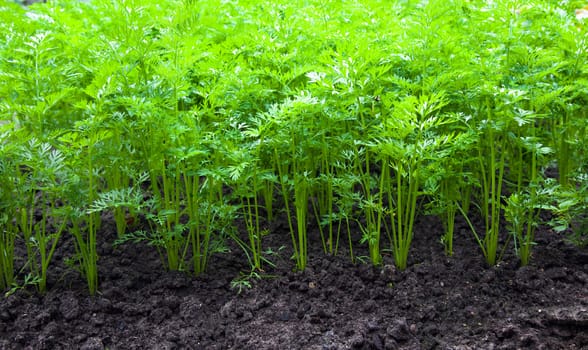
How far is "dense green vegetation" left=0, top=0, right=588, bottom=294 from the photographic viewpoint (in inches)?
102

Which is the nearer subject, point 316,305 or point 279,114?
point 279,114

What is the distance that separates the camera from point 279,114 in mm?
2488

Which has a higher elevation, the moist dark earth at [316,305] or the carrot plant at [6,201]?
the carrot plant at [6,201]

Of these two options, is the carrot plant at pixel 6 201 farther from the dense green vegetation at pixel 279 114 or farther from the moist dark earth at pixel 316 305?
the moist dark earth at pixel 316 305

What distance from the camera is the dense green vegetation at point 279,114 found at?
102 inches

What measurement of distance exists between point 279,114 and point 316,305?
0.89 m

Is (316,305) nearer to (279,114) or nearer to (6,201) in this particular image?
(279,114)

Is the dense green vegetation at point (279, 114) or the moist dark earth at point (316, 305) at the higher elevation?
the dense green vegetation at point (279, 114)

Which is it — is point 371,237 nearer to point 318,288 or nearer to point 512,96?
point 318,288

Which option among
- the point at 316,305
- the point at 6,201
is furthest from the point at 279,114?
the point at 6,201

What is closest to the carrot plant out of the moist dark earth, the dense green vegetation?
the dense green vegetation

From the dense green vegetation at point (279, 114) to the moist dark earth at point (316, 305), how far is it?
11 cm

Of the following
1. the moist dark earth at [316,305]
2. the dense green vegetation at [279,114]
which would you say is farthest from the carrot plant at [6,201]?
the moist dark earth at [316,305]

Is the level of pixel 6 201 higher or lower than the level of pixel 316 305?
higher
